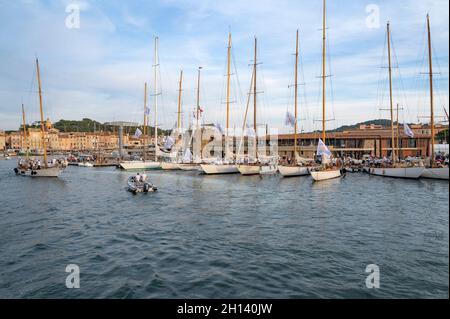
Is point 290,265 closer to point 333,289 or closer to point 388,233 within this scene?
point 333,289

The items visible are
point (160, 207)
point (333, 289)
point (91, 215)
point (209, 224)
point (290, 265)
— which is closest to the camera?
point (333, 289)

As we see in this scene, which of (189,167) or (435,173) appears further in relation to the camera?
(189,167)

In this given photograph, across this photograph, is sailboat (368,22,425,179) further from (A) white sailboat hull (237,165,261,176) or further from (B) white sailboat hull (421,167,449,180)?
(A) white sailboat hull (237,165,261,176)

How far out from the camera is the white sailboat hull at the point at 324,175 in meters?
47.7

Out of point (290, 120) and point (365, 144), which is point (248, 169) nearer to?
point (290, 120)

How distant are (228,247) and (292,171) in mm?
39209

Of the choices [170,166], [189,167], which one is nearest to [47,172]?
[170,166]

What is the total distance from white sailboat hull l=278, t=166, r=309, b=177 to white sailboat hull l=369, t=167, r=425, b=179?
11.5m

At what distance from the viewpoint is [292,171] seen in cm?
5522

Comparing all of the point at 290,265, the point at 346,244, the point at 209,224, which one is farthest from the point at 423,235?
the point at 209,224

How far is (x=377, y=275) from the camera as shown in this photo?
1298 cm

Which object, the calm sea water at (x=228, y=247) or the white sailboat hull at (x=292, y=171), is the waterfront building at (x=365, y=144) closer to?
the white sailboat hull at (x=292, y=171)

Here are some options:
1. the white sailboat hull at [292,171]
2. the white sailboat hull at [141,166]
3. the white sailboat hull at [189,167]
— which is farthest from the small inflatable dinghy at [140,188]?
the white sailboat hull at [141,166]

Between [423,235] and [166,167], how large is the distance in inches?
2438
